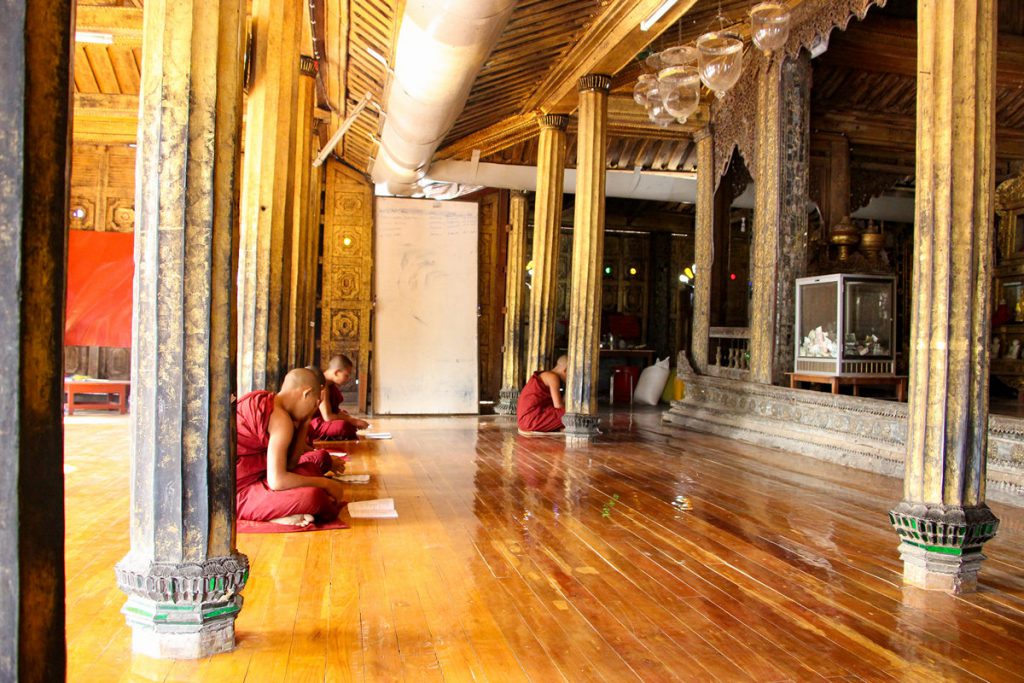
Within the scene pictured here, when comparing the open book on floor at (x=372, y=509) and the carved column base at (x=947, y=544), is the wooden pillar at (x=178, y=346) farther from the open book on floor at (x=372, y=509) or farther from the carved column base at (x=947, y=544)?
the carved column base at (x=947, y=544)

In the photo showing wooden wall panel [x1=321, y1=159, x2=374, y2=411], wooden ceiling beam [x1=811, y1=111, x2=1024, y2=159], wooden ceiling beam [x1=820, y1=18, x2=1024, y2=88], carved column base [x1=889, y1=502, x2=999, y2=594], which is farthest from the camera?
wooden wall panel [x1=321, y1=159, x2=374, y2=411]

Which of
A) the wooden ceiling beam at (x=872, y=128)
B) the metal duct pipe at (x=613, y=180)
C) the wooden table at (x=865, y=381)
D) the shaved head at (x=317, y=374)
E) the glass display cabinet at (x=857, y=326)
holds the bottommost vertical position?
the wooden table at (x=865, y=381)

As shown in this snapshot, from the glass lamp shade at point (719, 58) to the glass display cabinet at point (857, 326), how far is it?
2425 mm

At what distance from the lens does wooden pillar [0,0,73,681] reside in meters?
0.94

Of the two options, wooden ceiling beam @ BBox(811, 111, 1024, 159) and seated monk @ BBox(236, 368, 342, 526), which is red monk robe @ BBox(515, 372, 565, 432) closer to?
seated monk @ BBox(236, 368, 342, 526)

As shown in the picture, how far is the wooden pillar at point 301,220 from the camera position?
293 inches

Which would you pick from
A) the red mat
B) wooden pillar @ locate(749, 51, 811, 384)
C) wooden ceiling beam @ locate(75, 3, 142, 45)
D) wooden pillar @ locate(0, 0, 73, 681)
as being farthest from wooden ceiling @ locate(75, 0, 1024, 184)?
wooden pillar @ locate(0, 0, 73, 681)

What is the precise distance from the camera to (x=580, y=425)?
835cm

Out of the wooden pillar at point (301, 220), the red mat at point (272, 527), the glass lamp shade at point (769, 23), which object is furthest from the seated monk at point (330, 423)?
the glass lamp shade at point (769, 23)

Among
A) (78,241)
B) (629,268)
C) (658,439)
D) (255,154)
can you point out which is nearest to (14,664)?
(255,154)

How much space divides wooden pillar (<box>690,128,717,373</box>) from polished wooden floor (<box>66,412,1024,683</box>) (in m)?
4.59

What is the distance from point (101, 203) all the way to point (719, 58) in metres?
10.3

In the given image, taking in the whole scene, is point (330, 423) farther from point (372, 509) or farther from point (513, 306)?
point (513, 306)

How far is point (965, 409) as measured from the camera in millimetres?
3514
